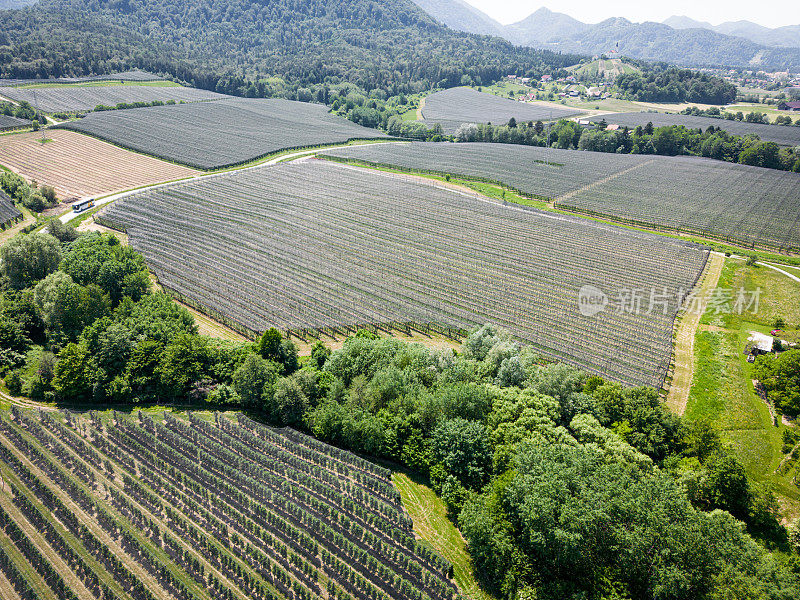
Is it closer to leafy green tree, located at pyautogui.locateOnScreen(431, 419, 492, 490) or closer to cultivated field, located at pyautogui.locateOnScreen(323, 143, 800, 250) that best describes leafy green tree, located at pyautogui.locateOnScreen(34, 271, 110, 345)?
leafy green tree, located at pyautogui.locateOnScreen(431, 419, 492, 490)

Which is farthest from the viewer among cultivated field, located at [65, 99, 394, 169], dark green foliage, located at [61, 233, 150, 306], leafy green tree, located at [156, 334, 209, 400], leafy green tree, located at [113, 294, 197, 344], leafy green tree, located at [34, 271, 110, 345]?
cultivated field, located at [65, 99, 394, 169]

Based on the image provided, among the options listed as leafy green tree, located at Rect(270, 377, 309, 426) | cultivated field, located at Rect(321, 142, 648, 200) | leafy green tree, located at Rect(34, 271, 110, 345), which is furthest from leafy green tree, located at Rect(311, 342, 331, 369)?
cultivated field, located at Rect(321, 142, 648, 200)

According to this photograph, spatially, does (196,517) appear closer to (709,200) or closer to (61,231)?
(61,231)

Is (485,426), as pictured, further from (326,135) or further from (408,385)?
(326,135)

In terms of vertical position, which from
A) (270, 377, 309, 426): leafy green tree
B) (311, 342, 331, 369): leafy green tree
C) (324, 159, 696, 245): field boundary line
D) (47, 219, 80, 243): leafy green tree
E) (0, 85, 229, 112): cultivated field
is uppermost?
(0, 85, 229, 112): cultivated field

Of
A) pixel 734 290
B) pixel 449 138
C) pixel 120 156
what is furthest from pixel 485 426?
pixel 449 138

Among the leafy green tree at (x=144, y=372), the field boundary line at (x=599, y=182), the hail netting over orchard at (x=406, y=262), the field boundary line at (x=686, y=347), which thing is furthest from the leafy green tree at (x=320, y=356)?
the field boundary line at (x=599, y=182)

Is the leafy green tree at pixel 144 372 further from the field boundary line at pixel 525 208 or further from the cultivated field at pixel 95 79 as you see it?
the cultivated field at pixel 95 79
